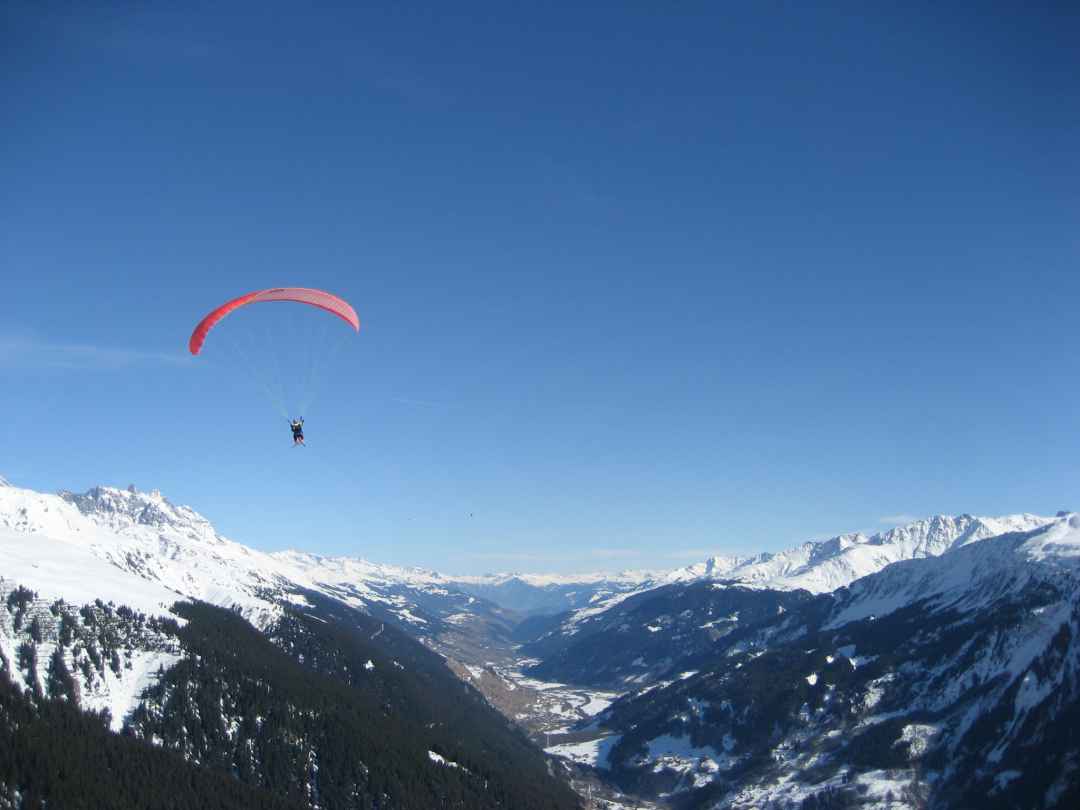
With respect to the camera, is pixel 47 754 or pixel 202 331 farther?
pixel 47 754

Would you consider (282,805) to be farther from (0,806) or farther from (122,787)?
(0,806)

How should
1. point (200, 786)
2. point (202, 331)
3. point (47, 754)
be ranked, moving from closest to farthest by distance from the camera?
1. point (202, 331)
2. point (47, 754)
3. point (200, 786)

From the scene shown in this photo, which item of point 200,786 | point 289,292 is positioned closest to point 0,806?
point 200,786

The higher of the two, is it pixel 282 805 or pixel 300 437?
pixel 300 437

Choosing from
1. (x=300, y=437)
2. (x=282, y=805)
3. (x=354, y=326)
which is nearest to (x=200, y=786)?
(x=282, y=805)

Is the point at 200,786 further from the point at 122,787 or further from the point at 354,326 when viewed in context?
the point at 354,326

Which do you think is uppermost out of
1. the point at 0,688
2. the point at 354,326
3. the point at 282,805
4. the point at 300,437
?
the point at 354,326

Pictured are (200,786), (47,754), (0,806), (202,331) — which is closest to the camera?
(202,331)
